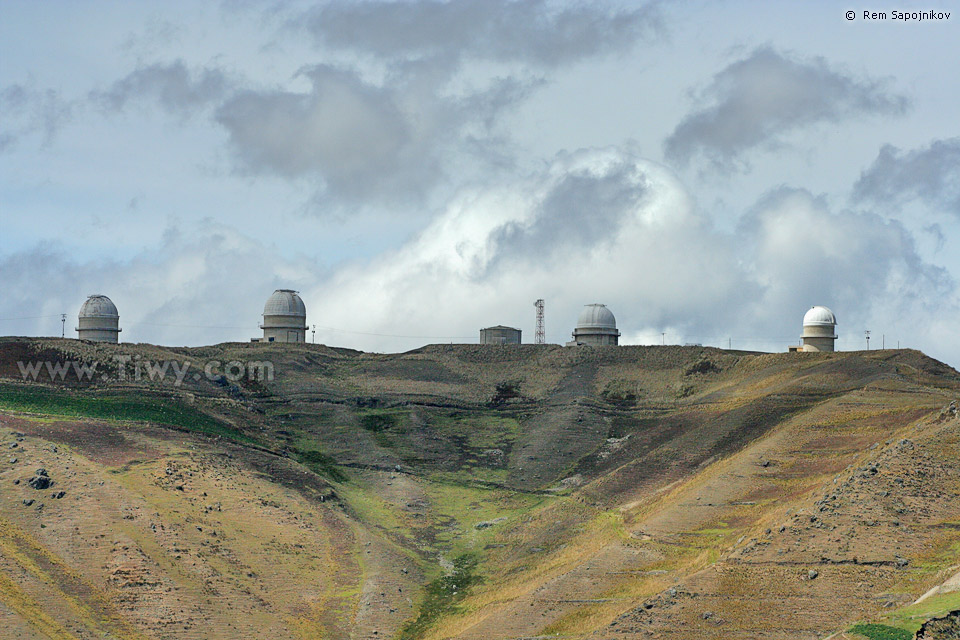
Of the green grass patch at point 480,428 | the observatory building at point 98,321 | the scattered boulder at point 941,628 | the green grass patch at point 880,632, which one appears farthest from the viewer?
the observatory building at point 98,321

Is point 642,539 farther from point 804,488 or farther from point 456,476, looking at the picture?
point 456,476

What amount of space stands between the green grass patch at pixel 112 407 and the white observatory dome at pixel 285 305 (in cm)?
3647

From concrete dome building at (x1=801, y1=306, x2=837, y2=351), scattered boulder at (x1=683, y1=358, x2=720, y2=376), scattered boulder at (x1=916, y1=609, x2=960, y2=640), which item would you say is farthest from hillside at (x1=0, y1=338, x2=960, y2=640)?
concrete dome building at (x1=801, y1=306, x2=837, y2=351)

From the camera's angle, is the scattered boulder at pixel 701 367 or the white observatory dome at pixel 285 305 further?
the white observatory dome at pixel 285 305

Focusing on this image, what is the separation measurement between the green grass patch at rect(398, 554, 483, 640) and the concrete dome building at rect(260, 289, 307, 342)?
62.6 meters

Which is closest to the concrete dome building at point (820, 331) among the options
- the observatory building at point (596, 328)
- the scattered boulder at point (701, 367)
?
the scattered boulder at point (701, 367)

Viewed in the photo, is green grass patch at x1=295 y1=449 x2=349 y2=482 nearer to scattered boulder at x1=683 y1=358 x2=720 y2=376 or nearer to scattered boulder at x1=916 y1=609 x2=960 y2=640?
scattered boulder at x1=683 y1=358 x2=720 y2=376

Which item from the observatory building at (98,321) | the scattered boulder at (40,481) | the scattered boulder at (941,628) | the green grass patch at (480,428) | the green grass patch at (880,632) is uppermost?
the observatory building at (98,321)

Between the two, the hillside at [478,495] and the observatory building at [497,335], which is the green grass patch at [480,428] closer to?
the hillside at [478,495]

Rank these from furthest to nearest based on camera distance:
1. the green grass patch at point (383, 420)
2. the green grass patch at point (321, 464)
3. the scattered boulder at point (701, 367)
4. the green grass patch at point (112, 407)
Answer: the scattered boulder at point (701, 367), the green grass patch at point (383, 420), the green grass patch at point (321, 464), the green grass patch at point (112, 407)

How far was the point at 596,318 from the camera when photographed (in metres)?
144

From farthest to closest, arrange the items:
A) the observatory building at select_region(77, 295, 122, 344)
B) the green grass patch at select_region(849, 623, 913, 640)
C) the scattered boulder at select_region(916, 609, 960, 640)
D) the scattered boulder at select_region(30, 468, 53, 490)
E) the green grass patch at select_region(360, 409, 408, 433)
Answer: the observatory building at select_region(77, 295, 122, 344) → the green grass patch at select_region(360, 409, 408, 433) → the scattered boulder at select_region(30, 468, 53, 490) → the green grass patch at select_region(849, 623, 913, 640) → the scattered boulder at select_region(916, 609, 960, 640)

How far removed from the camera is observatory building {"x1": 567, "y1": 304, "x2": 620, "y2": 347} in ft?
470

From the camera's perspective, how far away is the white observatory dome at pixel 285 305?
472ft
